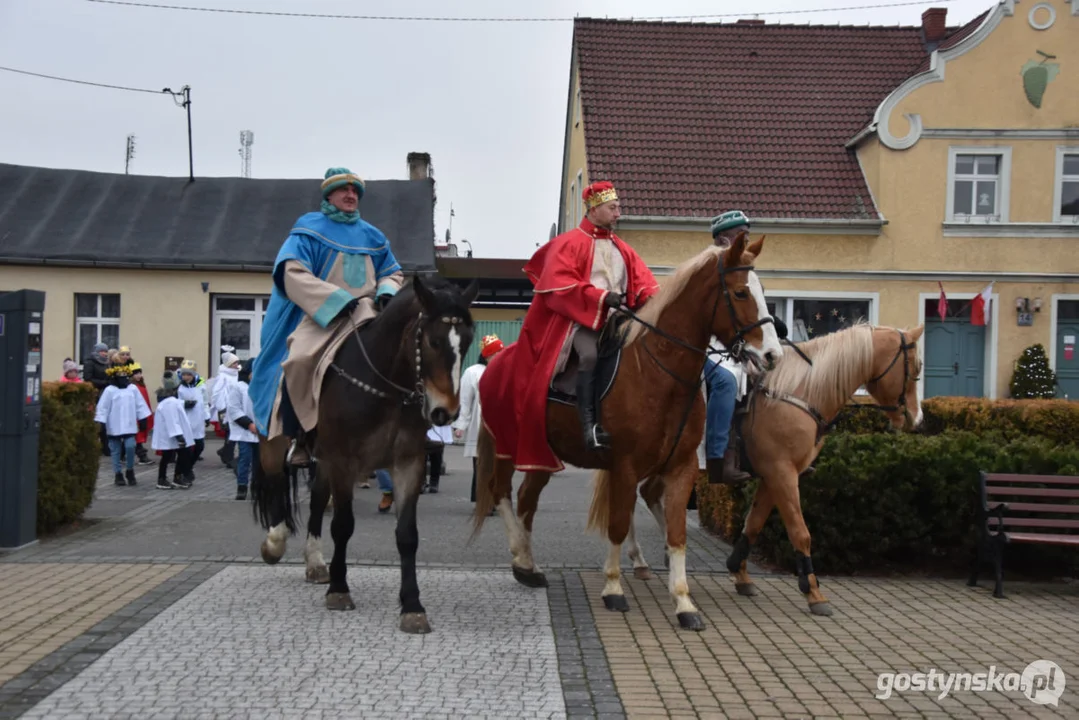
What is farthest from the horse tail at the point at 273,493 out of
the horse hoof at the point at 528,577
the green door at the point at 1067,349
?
the green door at the point at 1067,349

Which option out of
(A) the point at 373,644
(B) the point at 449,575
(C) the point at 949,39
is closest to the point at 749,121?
(C) the point at 949,39

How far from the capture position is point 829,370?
23.7 feet

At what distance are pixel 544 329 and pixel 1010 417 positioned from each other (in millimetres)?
6743

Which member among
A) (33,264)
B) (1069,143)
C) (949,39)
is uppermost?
(949,39)

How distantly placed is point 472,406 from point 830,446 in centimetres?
484

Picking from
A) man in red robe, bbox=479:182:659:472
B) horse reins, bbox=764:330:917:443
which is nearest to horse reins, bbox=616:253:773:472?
man in red robe, bbox=479:182:659:472

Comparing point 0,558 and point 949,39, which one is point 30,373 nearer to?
point 0,558

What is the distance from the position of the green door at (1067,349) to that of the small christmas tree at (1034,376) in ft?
2.27

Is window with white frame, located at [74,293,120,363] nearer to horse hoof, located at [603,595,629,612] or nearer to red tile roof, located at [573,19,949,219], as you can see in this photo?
red tile roof, located at [573,19,949,219]

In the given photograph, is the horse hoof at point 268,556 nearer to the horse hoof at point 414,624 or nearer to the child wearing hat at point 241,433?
the horse hoof at point 414,624

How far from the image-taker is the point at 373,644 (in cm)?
568

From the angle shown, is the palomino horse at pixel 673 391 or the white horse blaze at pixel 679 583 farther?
the white horse blaze at pixel 679 583

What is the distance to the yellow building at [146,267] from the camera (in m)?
22.2

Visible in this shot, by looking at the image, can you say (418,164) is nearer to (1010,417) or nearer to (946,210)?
(946,210)
